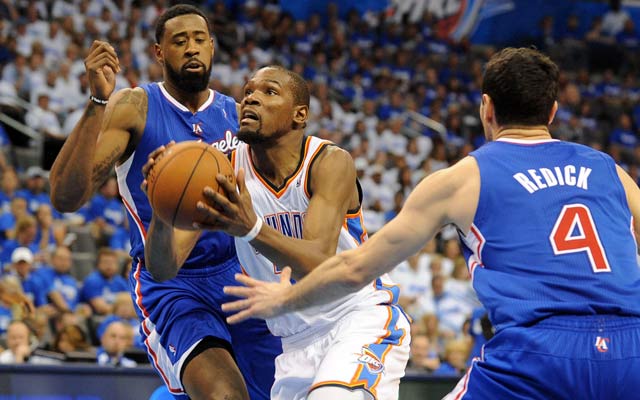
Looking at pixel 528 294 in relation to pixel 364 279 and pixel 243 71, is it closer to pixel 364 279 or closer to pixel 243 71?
pixel 364 279

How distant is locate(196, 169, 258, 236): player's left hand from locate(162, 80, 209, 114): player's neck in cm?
→ 151

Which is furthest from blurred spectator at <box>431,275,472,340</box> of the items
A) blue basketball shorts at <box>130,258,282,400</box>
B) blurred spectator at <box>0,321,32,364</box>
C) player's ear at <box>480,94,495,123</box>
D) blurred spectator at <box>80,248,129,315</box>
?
player's ear at <box>480,94,495,123</box>

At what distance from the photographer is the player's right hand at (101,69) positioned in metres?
4.69

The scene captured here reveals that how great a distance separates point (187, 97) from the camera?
17.6 feet

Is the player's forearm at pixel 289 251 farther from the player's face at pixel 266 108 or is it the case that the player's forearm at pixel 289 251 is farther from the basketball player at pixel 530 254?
the player's face at pixel 266 108

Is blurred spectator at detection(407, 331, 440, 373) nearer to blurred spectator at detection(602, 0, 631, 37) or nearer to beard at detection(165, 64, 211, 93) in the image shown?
beard at detection(165, 64, 211, 93)

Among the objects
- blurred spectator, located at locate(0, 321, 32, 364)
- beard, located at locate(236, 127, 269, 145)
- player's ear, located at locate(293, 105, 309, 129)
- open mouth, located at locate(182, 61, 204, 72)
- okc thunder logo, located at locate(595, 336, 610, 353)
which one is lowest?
blurred spectator, located at locate(0, 321, 32, 364)

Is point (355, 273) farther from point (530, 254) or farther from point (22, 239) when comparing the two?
point (22, 239)

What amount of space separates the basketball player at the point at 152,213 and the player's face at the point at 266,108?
612 millimetres

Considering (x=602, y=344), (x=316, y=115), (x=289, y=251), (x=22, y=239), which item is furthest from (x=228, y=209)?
(x=316, y=115)

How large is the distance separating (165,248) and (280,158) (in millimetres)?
718

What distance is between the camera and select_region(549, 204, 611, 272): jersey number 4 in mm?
3357

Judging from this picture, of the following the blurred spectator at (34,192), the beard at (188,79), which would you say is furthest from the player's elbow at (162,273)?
the blurred spectator at (34,192)

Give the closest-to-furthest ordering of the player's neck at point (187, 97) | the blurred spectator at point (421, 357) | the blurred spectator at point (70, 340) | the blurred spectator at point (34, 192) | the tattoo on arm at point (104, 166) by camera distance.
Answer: the tattoo on arm at point (104, 166) → the player's neck at point (187, 97) → the blurred spectator at point (70, 340) → the blurred spectator at point (421, 357) → the blurred spectator at point (34, 192)
